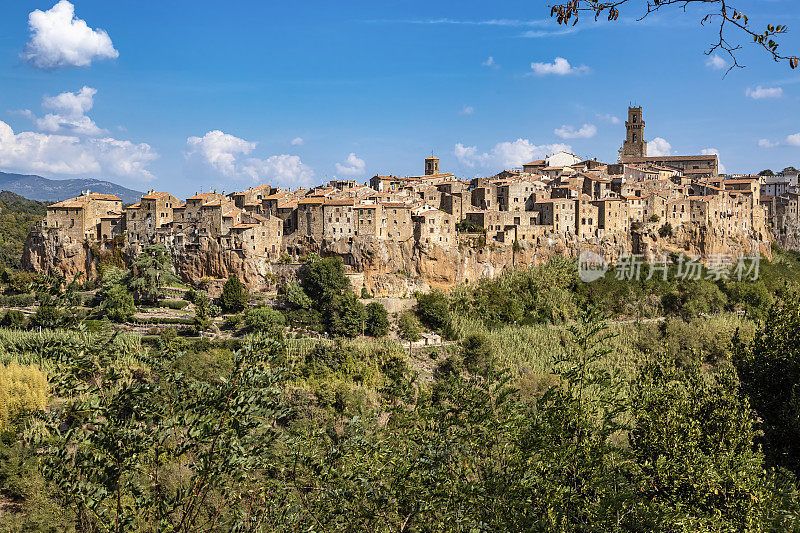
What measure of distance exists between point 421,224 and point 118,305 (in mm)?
20895

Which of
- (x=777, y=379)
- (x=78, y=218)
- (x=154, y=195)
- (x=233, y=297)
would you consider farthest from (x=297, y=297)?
(x=777, y=379)

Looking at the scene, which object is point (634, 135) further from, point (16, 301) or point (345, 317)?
point (16, 301)

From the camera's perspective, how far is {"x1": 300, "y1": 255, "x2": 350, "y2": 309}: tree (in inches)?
1644

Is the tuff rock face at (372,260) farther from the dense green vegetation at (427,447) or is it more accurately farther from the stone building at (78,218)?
the dense green vegetation at (427,447)

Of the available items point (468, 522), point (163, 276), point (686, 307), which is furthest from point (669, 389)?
point (686, 307)

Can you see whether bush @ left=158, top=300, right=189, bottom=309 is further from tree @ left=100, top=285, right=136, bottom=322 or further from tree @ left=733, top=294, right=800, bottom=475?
tree @ left=733, top=294, right=800, bottom=475

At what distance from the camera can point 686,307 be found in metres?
51.5

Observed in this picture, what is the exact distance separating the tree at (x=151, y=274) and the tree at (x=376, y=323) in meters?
13.3

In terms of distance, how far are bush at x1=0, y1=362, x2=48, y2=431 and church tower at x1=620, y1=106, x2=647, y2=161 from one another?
72059 mm

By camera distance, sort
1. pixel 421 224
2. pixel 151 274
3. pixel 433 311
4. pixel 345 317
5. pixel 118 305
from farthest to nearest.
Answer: pixel 421 224 → pixel 433 311 → pixel 151 274 → pixel 345 317 → pixel 118 305

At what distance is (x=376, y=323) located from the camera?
41.8 metres

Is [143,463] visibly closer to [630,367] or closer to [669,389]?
[669,389]

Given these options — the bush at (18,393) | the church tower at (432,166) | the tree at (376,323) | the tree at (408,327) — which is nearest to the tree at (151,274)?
the bush at (18,393)

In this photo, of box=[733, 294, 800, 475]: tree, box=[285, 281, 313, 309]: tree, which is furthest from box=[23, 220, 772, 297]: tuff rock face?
box=[733, 294, 800, 475]: tree
